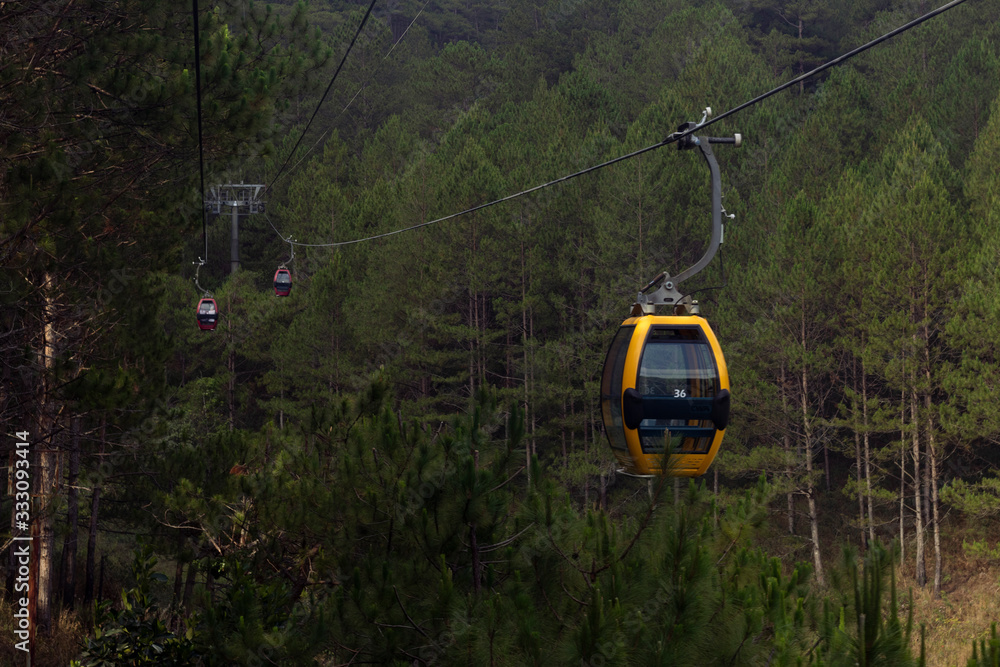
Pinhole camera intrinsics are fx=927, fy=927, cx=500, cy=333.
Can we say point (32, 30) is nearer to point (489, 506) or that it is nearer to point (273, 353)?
point (489, 506)

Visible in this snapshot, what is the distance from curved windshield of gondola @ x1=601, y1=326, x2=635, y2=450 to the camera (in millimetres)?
8992

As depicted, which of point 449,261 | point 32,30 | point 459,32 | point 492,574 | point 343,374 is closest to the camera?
point 492,574

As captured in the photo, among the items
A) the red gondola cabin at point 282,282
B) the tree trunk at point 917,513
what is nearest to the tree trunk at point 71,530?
the red gondola cabin at point 282,282

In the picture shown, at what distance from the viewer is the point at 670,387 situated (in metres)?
8.74

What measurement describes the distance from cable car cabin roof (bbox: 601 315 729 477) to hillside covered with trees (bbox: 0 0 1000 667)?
2.14 feet

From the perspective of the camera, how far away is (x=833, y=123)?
3017 centimetres

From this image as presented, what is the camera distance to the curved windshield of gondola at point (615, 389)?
899 centimetres

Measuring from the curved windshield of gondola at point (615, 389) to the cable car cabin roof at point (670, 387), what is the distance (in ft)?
0.12

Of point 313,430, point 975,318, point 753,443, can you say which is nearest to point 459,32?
point 753,443

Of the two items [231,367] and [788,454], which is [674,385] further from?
[231,367]

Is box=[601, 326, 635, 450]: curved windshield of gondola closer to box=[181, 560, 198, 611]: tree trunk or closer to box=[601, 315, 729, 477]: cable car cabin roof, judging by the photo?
box=[601, 315, 729, 477]: cable car cabin roof

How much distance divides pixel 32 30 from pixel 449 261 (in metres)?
20.0

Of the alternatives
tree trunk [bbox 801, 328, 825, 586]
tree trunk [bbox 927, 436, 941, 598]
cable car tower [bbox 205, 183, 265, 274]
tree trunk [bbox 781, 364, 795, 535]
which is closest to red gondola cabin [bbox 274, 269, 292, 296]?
cable car tower [bbox 205, 183, 265, 274]

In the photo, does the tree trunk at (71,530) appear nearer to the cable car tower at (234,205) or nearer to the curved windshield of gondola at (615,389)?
the curved windshield of gondola at (615,389)
